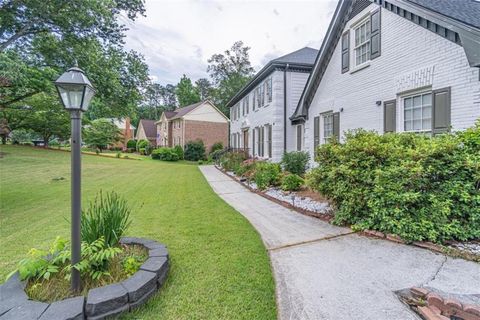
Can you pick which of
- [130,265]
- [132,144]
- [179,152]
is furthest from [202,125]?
[130,265]

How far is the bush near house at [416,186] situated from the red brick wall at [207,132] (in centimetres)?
2703

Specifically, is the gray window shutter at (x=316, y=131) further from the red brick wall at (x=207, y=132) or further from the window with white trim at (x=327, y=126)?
the red brick wall at (x=207, y=132)

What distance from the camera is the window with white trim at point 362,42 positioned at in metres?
8.15

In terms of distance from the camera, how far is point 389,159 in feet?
15.3

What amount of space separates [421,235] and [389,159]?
1374 millimetres

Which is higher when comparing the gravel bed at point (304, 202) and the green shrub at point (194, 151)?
the green shrub at point (194, 151)

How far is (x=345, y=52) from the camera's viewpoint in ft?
29.6

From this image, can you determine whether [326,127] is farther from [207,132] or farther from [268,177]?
[207,132]

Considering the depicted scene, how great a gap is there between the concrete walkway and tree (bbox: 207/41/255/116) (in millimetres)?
35392

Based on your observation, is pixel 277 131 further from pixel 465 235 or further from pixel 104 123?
pixel 104 123

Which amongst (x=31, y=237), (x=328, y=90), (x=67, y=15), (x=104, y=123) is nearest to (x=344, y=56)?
(x=328, y=90)

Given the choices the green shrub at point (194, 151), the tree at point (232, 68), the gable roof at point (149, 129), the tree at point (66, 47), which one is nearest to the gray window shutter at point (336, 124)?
the tree at point (66, 47)

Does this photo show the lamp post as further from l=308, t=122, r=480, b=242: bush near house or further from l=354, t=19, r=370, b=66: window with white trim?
l=354, t=19, r=370, b=66: window with white trim

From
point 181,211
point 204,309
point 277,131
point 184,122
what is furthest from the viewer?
point 184,122
